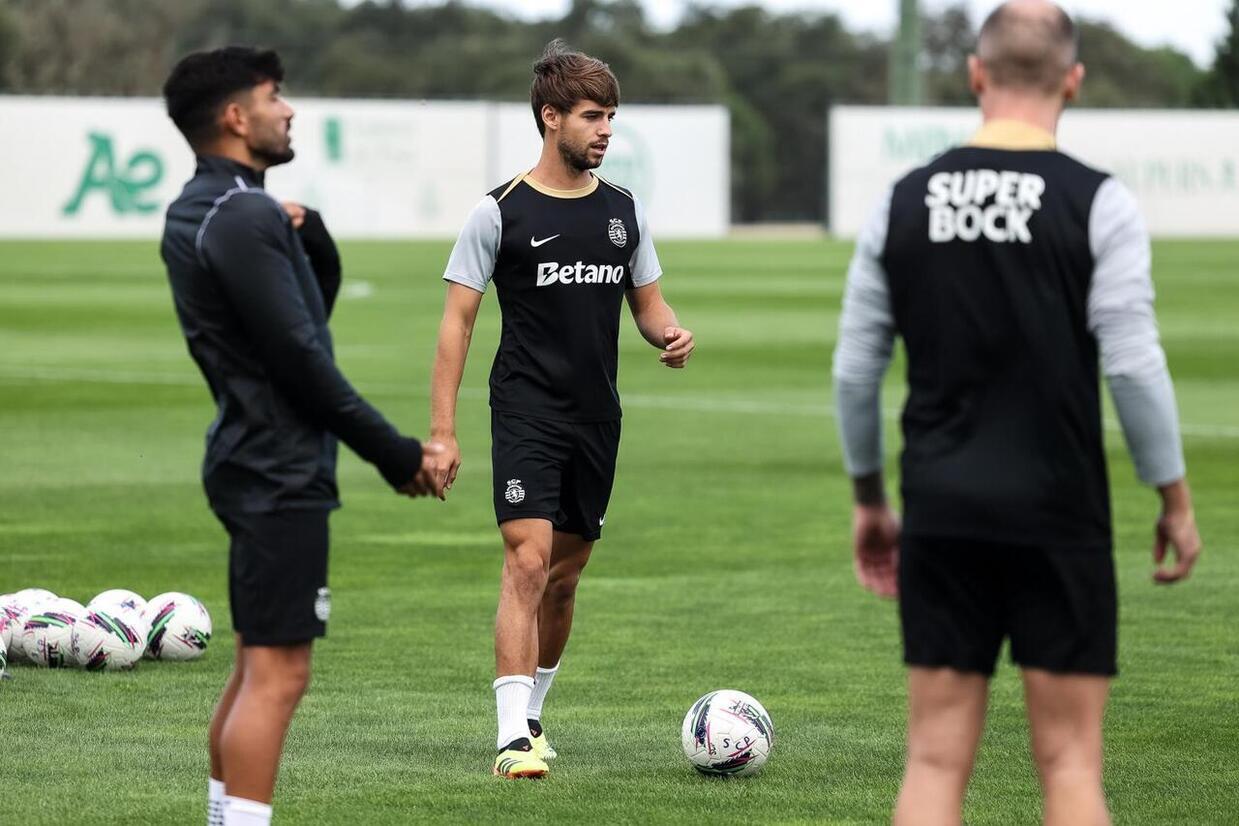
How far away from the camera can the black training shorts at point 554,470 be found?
6.89 m

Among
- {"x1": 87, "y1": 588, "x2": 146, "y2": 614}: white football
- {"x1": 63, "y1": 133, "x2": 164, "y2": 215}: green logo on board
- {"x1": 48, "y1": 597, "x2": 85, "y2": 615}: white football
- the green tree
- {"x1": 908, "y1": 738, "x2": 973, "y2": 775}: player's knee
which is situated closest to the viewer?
{"x1": 908, "y1": 738, "x2": 973, "y2": 775}: player's knee

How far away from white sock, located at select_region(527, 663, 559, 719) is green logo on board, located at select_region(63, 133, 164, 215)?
138ft

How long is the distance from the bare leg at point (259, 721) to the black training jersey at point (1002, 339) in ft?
5.09

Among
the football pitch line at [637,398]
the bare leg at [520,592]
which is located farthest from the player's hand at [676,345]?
the football pitch line at [637,398]

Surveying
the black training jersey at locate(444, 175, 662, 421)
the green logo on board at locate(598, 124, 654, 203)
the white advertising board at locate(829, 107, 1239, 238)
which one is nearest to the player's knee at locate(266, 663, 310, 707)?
the black training jersey at locate(444, 175, 662, 421)

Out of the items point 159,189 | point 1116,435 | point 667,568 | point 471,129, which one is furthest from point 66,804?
point 471,129

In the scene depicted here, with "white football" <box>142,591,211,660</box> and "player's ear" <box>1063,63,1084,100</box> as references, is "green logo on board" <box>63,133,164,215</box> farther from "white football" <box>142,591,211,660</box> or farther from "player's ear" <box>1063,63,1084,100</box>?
"player's ear" <box>1063,63,1084,100</box>

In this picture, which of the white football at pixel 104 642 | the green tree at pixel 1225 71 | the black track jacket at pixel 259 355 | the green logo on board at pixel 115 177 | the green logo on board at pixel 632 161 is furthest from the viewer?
the green tree at pixel 1225 71

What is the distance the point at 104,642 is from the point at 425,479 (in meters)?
3.53

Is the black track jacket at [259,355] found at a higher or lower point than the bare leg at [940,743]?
higher

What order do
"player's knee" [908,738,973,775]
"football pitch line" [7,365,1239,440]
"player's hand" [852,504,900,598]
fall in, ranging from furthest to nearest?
"football pitch line" [7,365,1239,440] < "player's hand" [852,504,900,598] < "player's knee" [908,738,973,775]

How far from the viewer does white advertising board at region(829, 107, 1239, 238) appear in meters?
55.2

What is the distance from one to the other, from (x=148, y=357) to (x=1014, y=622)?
21497 mm

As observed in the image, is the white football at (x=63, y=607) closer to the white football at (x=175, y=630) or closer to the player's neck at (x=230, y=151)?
the white football at (x=175, y=630)
